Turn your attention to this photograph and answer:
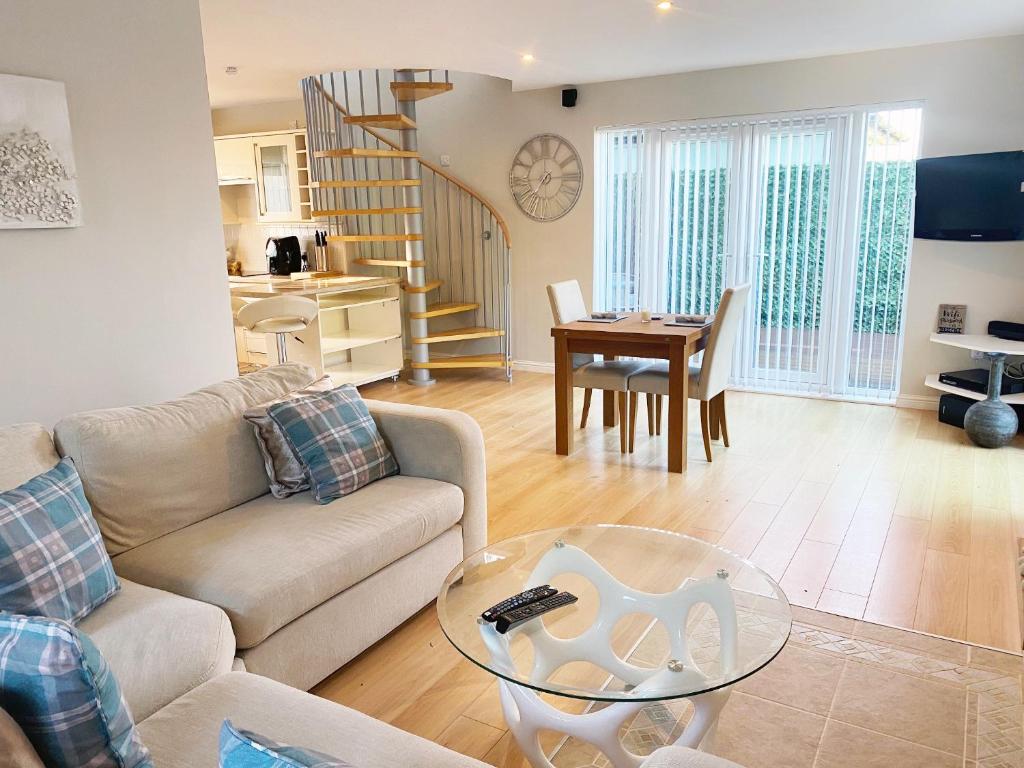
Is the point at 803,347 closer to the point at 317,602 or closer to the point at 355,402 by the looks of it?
the point at 355,402

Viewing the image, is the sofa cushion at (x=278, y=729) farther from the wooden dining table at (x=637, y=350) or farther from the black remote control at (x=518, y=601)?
the wooden dining table at (x=637, y=350)

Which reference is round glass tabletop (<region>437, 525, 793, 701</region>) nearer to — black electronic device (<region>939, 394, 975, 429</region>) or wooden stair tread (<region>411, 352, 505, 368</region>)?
black electronic device (<region>939, 394, 975, 429</region>)

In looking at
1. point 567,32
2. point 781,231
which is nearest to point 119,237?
point 567,32

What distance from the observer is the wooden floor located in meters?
2.35

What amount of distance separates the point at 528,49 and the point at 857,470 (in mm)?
3292

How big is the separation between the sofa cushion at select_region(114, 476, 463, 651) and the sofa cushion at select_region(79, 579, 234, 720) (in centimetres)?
11

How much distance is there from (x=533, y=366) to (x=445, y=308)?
3.15ft

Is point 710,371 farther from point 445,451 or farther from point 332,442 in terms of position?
point 332,442

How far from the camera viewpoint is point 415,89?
6.00m

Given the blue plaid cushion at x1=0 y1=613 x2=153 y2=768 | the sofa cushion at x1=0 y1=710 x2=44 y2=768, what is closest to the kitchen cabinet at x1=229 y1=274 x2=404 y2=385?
the blue plaid cushion at x1=0 y1=613 x2=153 y2=768

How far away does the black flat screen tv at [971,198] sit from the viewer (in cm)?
466

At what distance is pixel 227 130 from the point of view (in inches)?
312

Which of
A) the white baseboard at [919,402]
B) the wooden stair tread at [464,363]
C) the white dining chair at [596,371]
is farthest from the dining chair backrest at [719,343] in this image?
the wooden stair tread at [464,363]

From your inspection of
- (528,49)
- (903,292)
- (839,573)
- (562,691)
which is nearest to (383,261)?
(528,49)
